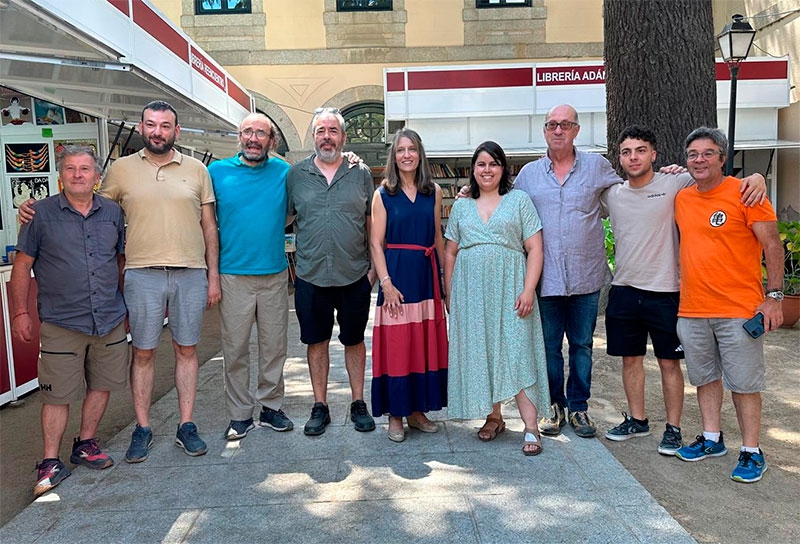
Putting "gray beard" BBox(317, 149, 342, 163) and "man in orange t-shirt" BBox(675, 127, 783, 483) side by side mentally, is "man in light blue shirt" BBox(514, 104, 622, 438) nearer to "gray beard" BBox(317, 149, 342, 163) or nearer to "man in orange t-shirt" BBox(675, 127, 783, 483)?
"man in orange t-shirt" BBox(675, 127, 783, 483)

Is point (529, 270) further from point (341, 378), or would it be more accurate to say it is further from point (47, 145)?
point (47, 145)

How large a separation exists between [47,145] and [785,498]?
7634 millimetres

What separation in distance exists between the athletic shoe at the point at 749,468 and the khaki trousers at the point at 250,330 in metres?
2.62

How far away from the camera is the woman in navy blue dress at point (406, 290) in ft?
12.4

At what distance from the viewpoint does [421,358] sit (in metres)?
3.84

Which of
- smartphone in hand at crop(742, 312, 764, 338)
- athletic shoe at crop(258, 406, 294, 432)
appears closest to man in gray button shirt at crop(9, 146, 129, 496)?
athletic shoe at crop(258, 406, 294, 432)

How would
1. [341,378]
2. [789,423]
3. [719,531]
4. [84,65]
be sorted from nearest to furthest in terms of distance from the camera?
[719,531] → [789,423] → [84,65] → [341,378]

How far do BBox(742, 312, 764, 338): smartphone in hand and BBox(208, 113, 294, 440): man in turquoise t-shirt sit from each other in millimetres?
2588

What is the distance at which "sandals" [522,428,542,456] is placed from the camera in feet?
11.7

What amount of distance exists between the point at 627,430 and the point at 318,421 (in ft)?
6.07

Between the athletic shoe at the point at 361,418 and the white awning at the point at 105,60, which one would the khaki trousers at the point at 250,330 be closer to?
the athletic shoe at the point at 361,418

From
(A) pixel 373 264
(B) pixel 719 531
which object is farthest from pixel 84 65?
(B) pixel 719 531

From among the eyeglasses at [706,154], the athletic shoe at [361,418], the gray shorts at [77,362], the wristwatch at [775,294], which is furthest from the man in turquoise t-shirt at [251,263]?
the wristwatch at [775,294]

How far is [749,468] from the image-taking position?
331cm
